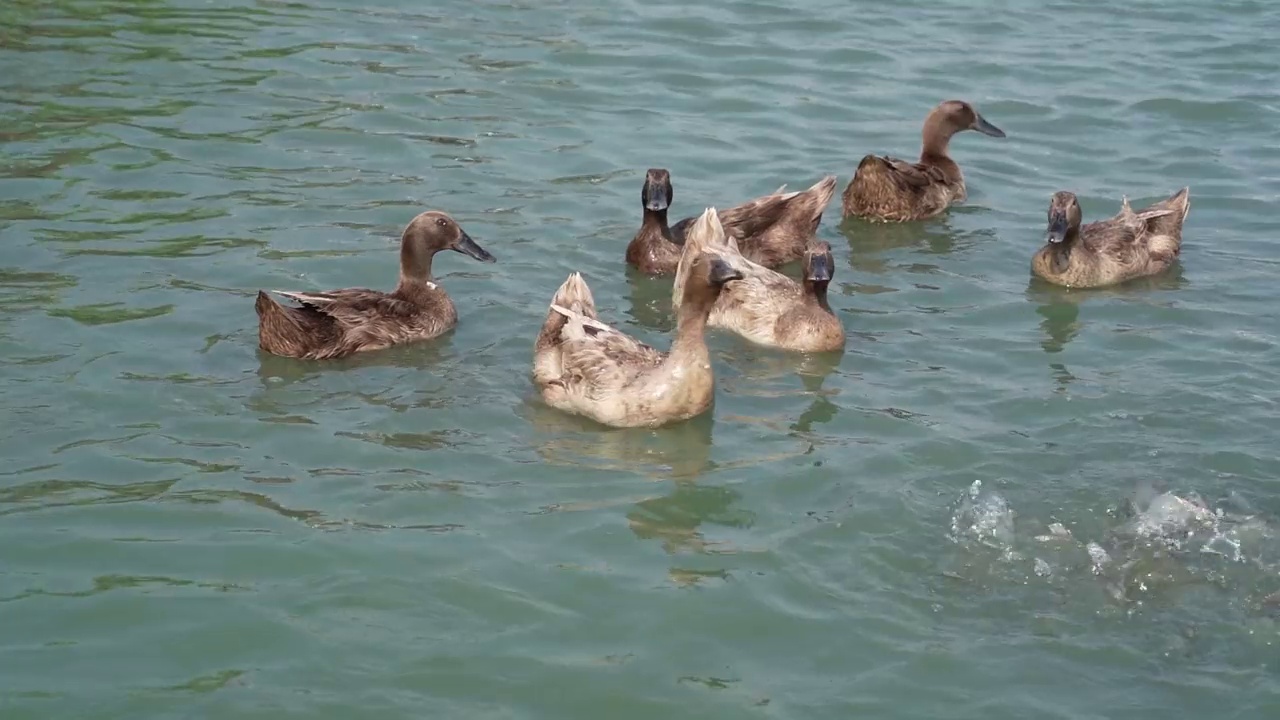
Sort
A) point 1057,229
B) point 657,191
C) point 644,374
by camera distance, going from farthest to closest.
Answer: point 657,191 < point 1057,229 < point 644,374

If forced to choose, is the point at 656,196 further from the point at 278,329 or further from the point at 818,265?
the point at 278,329

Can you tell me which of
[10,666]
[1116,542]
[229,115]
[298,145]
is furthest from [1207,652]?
[229,115]

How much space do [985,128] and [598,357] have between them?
629cm

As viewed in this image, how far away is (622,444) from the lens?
963cm

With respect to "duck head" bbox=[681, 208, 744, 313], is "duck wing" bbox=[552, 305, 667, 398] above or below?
below

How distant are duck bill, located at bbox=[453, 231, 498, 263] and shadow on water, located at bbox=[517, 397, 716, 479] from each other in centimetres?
174

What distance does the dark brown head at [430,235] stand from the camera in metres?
11.3

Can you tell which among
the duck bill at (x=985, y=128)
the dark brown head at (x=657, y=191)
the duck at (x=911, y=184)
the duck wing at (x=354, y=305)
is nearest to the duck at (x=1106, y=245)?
the duck at (x=911, y=184)

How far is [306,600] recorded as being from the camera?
761 centimetres

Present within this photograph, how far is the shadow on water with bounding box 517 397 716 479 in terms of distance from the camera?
928 cm

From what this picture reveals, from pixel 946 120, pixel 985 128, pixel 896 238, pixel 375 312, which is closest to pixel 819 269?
pixel 896 238

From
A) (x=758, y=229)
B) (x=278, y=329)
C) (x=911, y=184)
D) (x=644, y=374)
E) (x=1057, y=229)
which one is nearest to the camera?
(x=644, y=374)

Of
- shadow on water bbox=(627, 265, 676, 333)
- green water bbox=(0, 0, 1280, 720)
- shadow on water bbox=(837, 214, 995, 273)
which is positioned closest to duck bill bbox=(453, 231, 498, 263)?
green water bbox=(0, 0, 1280, 720)

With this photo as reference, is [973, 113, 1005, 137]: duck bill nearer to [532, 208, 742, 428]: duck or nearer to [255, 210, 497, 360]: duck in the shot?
[255, 210, 497, 360]: duck
